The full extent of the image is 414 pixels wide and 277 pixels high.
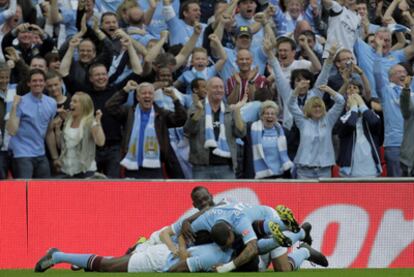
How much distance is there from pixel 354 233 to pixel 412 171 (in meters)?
1.57

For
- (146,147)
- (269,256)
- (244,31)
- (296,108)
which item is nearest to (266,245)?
(269,256)

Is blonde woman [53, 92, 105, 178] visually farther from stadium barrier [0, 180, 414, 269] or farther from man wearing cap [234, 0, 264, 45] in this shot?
man wearing cap [234, 0, 264, 45]

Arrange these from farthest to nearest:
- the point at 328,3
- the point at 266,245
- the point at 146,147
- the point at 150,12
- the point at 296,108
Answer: the point at 328,3
the point at 150,12
the point at 296,108
the point at 146,147
the point at 266,245

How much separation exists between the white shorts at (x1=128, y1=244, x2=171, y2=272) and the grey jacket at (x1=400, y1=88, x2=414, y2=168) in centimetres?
507

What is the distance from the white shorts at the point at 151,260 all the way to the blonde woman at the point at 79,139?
123 inches

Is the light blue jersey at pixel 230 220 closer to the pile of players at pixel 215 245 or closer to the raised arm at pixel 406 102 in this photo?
the pile of players at pixel 215 245

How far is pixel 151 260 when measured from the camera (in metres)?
16.3

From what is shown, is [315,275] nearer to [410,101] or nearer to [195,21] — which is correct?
[410,101]

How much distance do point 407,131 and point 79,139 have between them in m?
5.00

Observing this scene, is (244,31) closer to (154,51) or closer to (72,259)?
(154,51)

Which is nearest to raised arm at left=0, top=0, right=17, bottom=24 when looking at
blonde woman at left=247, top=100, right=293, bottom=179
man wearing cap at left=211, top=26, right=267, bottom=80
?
man wearing cap at left=211, top=26, right=267, bottom=80

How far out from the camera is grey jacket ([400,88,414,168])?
19750 mm

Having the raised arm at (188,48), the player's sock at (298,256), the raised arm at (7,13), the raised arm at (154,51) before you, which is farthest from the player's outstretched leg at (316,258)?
the raised arm at (7,13)

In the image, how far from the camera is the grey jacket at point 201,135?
63.1ft
